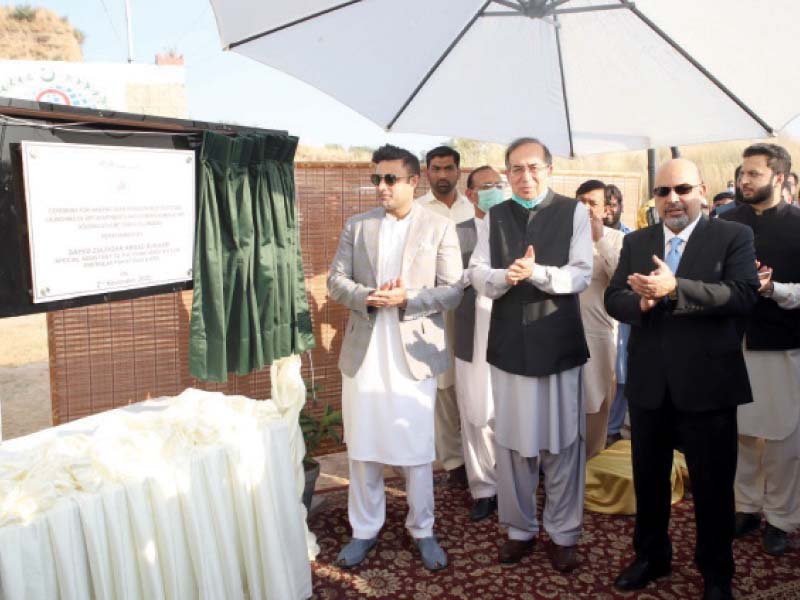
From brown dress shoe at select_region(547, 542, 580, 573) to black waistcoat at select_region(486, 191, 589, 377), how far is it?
959 mm

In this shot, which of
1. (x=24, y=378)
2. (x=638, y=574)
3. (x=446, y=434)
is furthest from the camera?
(x=24, y=378)

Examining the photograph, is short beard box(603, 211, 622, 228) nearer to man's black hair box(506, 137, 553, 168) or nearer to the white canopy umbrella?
the white canopy umbrella

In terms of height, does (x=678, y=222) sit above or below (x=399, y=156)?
below

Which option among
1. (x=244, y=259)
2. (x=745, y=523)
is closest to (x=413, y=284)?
(x=244, y=259)

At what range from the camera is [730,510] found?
2.96 m

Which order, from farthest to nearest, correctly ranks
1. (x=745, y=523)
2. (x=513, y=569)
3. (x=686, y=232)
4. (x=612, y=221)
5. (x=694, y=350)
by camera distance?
(x=612, y=221)
(x=745, y=523)
(x=513, y=569)
(x=686, y=232)
(x=694, y=350)

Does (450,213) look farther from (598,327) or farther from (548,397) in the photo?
(548,397)

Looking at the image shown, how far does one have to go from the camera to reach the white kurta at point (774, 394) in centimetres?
353

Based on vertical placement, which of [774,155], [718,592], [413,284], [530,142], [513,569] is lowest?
[513,569]

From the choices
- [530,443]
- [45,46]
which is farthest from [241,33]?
[45,46]

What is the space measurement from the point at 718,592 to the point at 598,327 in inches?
78.3

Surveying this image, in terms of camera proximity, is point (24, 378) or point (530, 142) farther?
point (24, 378)

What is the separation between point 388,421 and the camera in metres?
3.47

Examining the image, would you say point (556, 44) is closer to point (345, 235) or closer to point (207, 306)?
point (345, 235)
